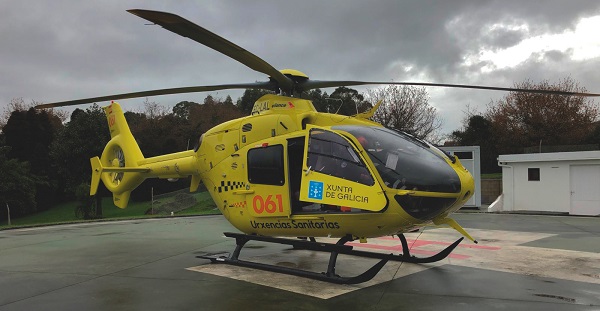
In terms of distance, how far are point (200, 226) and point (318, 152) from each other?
33.7ft

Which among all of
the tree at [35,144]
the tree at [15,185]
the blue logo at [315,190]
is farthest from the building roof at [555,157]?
the tree at [35,144]

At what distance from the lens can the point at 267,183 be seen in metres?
7.23

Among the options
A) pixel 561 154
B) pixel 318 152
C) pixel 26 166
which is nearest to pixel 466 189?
pixel 318 152

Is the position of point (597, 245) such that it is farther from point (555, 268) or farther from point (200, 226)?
point (200, 226)

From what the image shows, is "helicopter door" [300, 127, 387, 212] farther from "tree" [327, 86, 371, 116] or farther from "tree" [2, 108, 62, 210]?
"tree" [2, 108, 62, 210]

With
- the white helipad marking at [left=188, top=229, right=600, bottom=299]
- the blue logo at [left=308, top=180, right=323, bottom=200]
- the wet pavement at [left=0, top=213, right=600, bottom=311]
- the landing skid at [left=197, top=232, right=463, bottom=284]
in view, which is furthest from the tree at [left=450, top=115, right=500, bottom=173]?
the blue logo at [left=308, top=180, right=323, bottom=200]

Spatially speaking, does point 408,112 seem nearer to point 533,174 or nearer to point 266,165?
point 533,174

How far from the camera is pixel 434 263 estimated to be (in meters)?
8.12

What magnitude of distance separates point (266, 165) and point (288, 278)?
6.39 ft

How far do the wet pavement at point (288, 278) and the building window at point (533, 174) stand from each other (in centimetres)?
963

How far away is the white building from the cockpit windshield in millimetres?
16734

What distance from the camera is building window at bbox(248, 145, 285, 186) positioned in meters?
7.07

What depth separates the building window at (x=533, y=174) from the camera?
20.6 m

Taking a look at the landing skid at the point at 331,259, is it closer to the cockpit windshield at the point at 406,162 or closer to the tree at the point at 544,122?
the cockpit windshield at the point at 406,162
